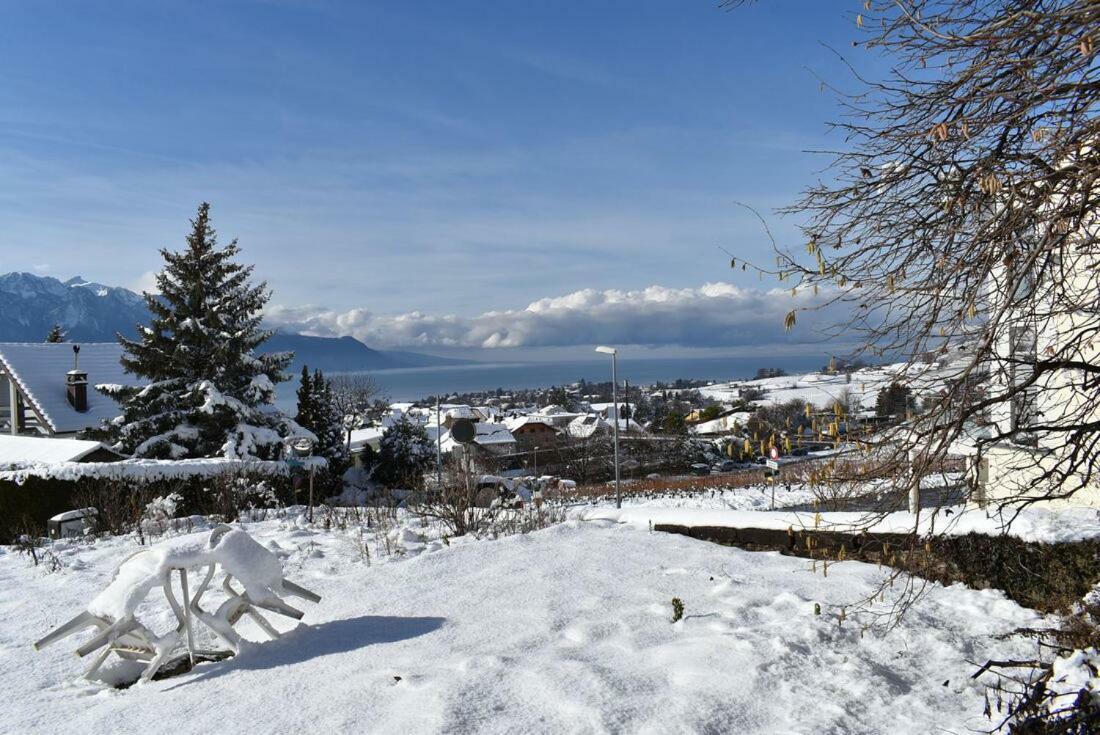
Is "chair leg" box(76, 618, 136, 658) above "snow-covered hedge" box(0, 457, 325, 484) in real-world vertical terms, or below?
above

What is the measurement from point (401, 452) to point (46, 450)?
16.2 metres

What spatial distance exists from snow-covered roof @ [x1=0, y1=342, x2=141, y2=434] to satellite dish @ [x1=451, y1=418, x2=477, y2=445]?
15893 millimetres

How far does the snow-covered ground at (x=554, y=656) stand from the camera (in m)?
3.79

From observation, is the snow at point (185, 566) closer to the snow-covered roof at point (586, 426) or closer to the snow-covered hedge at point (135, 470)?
the snow-covered hedge at point (135, 470)

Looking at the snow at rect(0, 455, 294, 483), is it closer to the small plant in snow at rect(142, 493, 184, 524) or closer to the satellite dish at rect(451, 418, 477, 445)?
the small plant in snow at rect(142, 493, 184, 524)

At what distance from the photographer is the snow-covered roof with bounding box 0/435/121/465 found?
16.9 metres

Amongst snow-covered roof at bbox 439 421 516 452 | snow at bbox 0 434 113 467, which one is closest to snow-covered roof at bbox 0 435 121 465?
snow at bbox 0 434 113 467

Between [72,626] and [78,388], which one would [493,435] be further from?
[72,626]

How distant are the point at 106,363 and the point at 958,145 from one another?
31057 millimetres

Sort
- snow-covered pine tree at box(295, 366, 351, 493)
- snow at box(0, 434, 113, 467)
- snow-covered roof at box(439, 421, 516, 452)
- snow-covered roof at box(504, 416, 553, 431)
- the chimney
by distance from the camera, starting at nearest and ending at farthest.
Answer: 1. snow at box(0, 434, 113, 467)
2. the chimney
3. snow-covered pine tree at box(295, 366, 351, 493)
4. snow-covered roof at box(439, 421, 516, 452)
5. snow-covered roof at box(504, 416, 553, 431)

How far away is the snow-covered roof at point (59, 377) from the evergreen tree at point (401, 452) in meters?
10.4

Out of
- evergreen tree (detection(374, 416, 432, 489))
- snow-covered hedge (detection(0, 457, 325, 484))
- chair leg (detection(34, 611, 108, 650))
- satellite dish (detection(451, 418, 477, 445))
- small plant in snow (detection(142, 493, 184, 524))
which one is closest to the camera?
chair leg (detection(34, 611, 108, 650))

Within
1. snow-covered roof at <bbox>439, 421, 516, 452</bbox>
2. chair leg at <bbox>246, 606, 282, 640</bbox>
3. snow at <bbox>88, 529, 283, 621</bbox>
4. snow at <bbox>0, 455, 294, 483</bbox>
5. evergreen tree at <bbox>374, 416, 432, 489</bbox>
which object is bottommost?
snow-covered roof at <bbox>439, 421, 516, 452</bbox>

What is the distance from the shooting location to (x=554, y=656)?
459 cm
